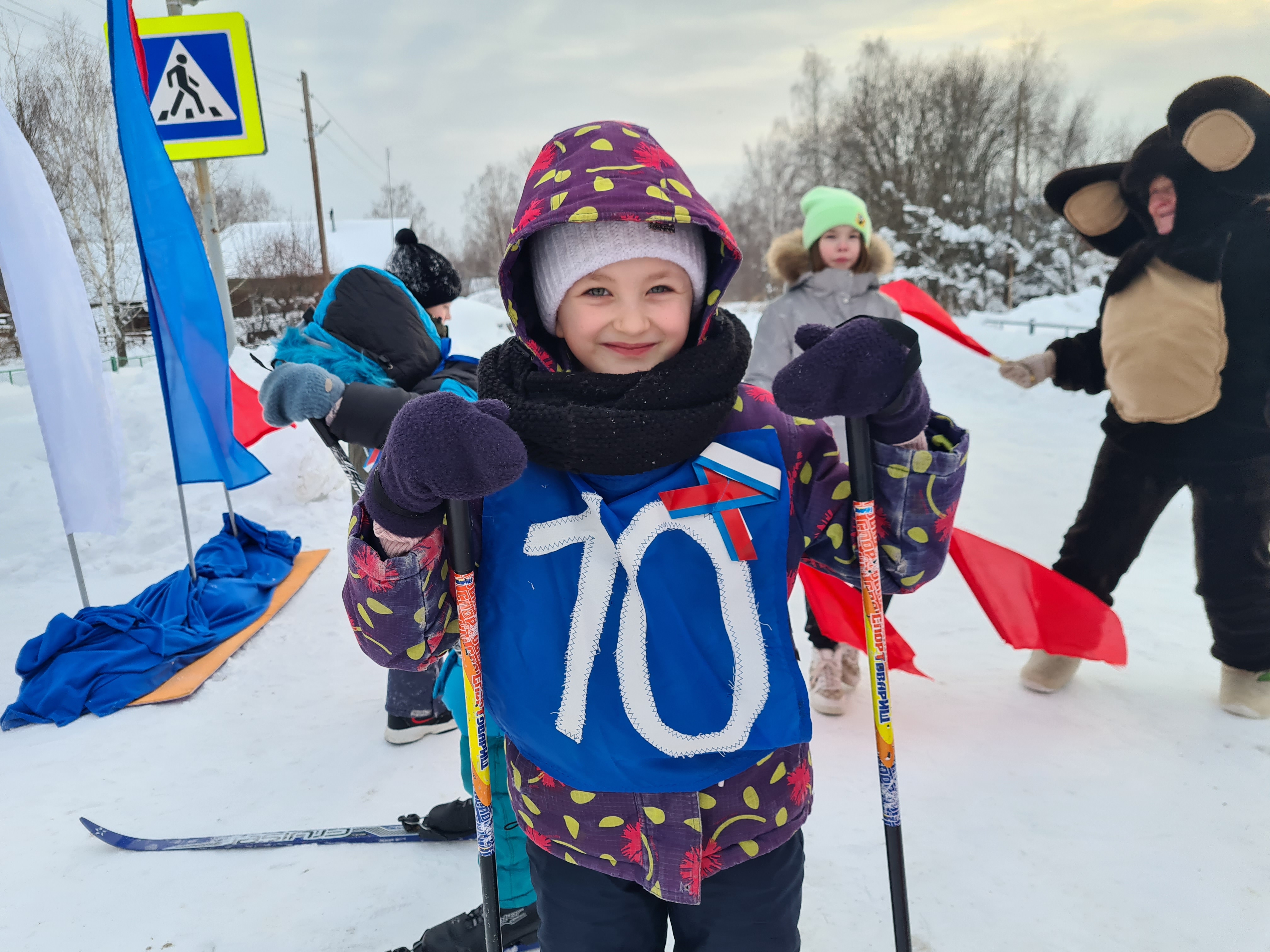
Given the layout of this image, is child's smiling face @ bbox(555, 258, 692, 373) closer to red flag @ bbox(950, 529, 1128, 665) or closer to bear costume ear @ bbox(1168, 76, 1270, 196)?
red flag @ bbox(950, 529, 1128, 665)

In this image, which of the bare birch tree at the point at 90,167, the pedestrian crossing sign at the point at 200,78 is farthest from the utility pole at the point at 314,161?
the pedestrian crossing sign at the point at 200,78

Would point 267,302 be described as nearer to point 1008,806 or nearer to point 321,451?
point 321,451

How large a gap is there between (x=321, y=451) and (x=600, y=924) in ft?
19.5

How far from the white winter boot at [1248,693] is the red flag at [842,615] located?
110 centimetres

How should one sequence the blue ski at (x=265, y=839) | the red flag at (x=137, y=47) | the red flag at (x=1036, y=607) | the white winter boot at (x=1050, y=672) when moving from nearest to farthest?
1. the blue ski at (x=265, y=839)
2. the red flag at (x=1036, y=607)
3. the white winter boot at (x=1050, y=672)
4. the red flag at (x=137, y=47)

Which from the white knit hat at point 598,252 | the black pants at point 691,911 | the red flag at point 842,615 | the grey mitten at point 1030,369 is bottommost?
the red flag at point 842,615

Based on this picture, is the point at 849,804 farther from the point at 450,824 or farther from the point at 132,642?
the point at 132,642

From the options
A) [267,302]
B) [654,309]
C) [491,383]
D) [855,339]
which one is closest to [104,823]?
[491,383]

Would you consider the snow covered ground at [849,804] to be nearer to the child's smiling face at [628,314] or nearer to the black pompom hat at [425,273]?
the child's smiling face at [628,314]

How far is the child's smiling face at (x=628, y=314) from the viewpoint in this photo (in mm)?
1319

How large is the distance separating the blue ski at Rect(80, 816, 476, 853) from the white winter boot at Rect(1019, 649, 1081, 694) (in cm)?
229

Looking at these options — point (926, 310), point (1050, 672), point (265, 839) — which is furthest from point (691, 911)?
point (1050, 672)

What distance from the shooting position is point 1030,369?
311 centimetres

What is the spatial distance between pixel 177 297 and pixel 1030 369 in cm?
413
